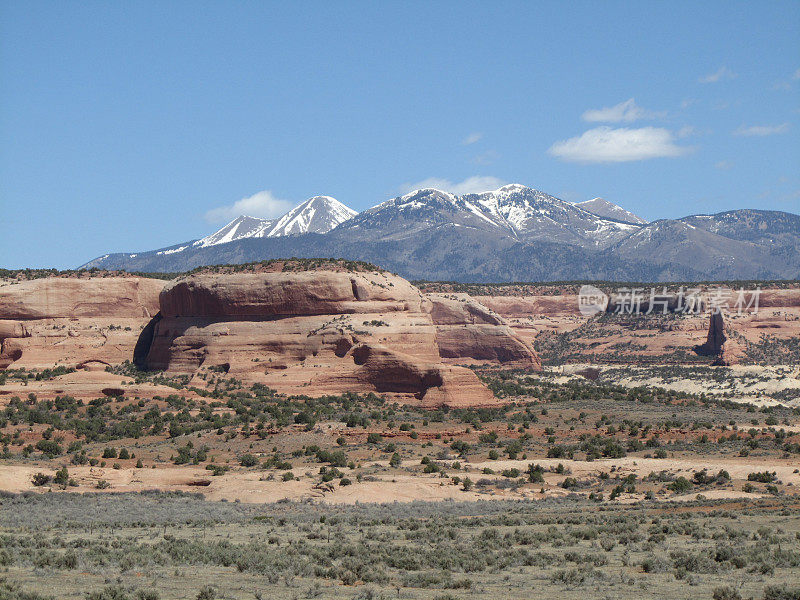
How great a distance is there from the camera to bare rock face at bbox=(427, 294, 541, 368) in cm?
9375

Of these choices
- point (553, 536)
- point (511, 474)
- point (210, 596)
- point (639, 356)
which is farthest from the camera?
point (639, 356)

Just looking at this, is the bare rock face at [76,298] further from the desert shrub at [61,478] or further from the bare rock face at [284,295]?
the desert shrub at [61,478]

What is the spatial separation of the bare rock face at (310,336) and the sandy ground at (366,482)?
689 inches

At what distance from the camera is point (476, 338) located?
312 feet

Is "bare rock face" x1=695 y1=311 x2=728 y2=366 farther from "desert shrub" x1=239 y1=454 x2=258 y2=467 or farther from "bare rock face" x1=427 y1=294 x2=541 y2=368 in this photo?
"desert shrub" x1=239 y1=454 x2=258 y2=467

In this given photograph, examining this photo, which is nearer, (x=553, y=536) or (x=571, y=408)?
(x=553, y=536)

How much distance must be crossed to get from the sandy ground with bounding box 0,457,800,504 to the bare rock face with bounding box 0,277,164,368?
30527mm

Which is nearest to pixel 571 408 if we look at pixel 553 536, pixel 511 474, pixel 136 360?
pixel 511 474

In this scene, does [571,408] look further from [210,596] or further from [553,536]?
[210,596]

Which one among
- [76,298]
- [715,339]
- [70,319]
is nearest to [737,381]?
[715,339]

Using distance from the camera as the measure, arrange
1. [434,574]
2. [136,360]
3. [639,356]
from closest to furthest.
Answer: [434,574] < [136,360] < [639,356]

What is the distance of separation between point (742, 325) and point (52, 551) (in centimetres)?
9838

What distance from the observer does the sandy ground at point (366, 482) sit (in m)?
32.3

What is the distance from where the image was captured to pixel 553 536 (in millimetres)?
21734
